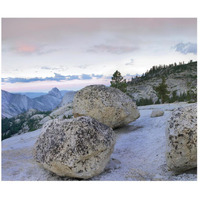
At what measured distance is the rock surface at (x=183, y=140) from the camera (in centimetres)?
594

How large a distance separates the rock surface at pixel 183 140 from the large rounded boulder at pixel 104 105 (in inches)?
246

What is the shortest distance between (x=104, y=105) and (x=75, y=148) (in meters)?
6.26

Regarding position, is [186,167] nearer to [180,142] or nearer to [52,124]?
[180,142]

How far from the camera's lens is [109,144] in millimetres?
7184

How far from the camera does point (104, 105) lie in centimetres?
1245

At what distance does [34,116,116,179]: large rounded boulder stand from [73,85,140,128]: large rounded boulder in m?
5.17

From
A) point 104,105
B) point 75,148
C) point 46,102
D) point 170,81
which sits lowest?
point 46,102

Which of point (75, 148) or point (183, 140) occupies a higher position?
point (183, 140)

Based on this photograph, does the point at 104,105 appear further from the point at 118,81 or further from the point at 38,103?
the point at 38,103

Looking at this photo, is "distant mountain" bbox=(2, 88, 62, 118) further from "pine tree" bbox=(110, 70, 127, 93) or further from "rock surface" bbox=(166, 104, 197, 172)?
"rock surface" bbox=(166, 104, 197, 172)

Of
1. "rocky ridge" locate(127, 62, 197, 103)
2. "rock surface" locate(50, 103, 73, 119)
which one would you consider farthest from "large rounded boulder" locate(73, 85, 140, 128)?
"rocky ridge" locate(127, 62, 197, 103)

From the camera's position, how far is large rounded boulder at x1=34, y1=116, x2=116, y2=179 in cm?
639

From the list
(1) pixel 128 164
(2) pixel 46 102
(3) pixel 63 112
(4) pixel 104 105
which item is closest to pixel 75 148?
(1) pixel 128 164

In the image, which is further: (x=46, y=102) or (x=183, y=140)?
(x=46, y=102)
